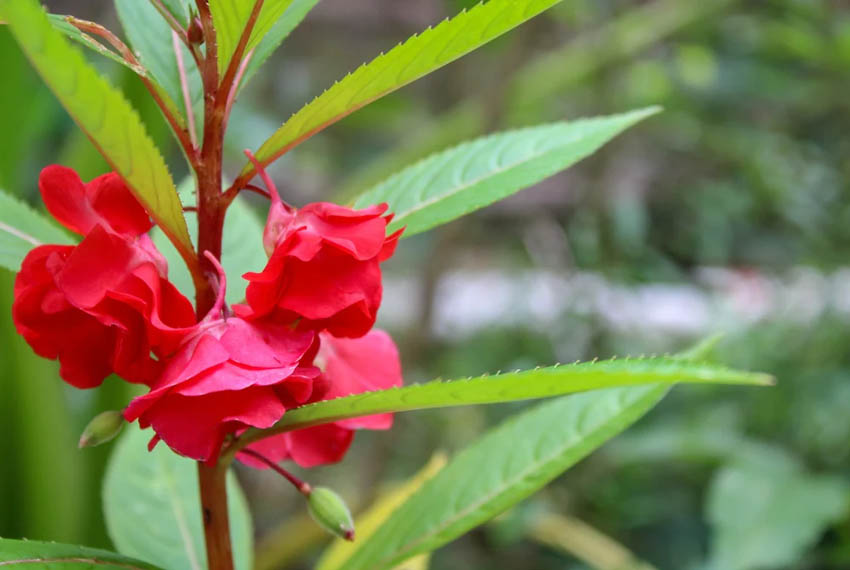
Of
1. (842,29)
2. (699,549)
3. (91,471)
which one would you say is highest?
(842,29)

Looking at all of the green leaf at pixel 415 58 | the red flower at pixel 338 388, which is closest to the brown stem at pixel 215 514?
the red flower at pixel 338 388

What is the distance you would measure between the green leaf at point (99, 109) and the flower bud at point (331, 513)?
0.12 metres

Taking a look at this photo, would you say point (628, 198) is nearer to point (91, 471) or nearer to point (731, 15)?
point (731, 15)

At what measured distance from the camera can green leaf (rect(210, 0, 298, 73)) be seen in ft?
0.85

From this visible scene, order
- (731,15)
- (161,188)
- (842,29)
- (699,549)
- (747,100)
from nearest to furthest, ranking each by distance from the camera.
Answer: (161,188), (699,549), (842,29), (731,15), (747,100)

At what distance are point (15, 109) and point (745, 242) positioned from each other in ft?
4.03

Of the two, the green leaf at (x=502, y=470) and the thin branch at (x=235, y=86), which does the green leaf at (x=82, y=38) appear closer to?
the thin branch at (x=235, y=86)

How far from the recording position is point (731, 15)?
4.77ft

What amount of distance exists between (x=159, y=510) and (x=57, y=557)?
0.57 feet

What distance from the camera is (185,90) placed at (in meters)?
0.34

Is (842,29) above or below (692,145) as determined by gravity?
above

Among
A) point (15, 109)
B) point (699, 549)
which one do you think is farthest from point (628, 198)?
point (15, 109)

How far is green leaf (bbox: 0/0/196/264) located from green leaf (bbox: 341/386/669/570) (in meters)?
0.19

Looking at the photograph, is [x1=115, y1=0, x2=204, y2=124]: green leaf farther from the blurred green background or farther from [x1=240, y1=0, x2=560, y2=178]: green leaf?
the blurred green background
